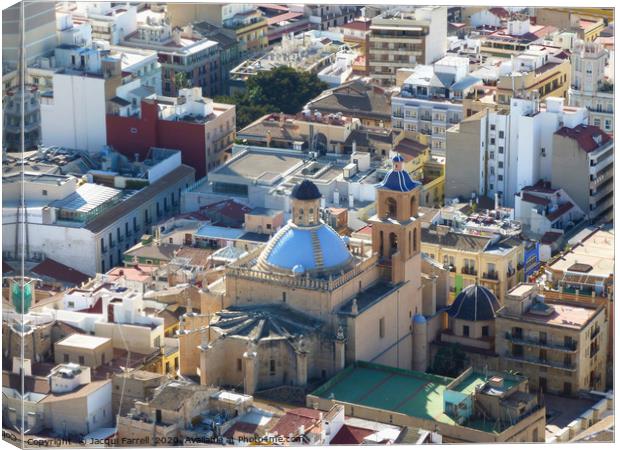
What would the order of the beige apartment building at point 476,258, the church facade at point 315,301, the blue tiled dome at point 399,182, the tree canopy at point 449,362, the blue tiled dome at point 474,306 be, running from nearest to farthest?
1. the church facade at point 315,301
2. the blue tiled dome at point 399,182
3. the tree canopy at point 449,362
4. the blue tiled dome at point 474,306
5. the beige apartment building at point 476,258

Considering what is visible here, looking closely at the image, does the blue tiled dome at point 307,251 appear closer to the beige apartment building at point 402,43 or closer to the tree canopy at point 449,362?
the tree canopy at point 449,362

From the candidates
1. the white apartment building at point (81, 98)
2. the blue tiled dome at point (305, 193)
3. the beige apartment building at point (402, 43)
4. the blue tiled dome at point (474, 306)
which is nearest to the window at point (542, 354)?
the blue tiled dome at point (474, 306)

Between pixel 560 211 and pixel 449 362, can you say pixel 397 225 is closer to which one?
pixel 449 362

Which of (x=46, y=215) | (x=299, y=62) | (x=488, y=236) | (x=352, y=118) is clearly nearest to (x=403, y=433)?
(x=488, y=236)

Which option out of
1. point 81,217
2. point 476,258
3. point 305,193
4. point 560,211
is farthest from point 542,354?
point 81,217

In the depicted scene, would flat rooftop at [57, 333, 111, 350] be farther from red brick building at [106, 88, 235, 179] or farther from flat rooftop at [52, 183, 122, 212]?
red brick building at [106, 88, 235, 179]

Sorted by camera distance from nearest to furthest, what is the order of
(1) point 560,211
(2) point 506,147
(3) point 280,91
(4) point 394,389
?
(4) point 394,389 → (1) point 560,211 → (2) point 506,147 → (3) point 280,91
